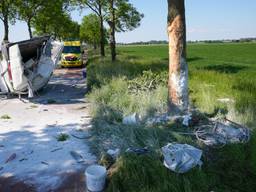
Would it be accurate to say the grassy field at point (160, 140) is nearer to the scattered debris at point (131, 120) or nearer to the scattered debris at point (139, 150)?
the scattered debris at point (139, 150)

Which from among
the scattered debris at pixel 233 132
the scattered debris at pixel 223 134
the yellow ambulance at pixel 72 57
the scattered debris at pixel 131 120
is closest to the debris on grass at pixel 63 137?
the scattered debris at pixel 131 120

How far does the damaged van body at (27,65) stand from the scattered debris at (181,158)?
7.39 meters

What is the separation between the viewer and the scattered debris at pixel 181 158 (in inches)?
160

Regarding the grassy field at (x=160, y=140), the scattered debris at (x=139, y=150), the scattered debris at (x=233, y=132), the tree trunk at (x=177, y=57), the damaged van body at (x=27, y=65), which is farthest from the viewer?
the damaged van body at (x=27, y=65)

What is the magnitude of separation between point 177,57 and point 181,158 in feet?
11.0

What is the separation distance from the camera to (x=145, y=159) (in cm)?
446

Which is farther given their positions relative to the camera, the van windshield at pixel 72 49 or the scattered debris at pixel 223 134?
the van windshield at pixel 72 49

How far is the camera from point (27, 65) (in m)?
11.7

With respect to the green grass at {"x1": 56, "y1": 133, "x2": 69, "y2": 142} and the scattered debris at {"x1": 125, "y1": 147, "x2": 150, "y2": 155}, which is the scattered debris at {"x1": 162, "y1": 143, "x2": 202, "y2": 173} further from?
the green grass at {"x1": 56, "y1": 133, "x2": 69, "y2": 142}

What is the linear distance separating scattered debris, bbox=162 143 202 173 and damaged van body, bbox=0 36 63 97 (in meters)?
7.39

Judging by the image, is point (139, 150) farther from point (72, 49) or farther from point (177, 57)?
point (72, 49)

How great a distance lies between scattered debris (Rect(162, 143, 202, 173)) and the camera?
4.06 m

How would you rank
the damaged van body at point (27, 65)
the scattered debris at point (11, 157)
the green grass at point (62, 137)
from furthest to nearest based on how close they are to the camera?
1. the damaged van body at point (27, 65)
2. the green grass at point (62, 137)
3. the scattered debris at point (11, 157)

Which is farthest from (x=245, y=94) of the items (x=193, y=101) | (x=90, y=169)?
(x=90, y=169)
